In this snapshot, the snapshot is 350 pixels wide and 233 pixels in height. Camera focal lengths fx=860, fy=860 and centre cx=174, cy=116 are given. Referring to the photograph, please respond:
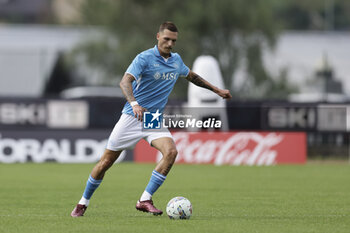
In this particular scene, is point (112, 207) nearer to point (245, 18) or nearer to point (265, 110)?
point (265, 110)

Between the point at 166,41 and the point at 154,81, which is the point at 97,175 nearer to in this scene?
the point at 154,81

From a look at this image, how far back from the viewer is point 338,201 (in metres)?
13.4

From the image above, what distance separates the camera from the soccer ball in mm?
10703

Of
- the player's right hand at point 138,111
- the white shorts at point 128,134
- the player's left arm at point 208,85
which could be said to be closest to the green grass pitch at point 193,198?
the white shorts at point 128,134

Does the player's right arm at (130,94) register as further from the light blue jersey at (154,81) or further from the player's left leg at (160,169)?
the player's left leg at (160,169)

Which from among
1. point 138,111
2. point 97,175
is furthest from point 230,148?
point 138,111

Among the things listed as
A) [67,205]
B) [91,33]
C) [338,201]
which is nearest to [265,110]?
[338,201]

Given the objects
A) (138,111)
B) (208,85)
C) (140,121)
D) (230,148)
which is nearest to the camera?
(138,111)

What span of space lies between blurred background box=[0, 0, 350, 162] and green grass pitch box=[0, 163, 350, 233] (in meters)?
1.63

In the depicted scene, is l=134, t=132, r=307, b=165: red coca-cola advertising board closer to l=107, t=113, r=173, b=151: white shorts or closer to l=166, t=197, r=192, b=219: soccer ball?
l=107, t=113, r=173, b=151: white shorts

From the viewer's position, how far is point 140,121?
10914 millimetres

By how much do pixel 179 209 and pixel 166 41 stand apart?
6.98ft

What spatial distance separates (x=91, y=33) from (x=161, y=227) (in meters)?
34.8

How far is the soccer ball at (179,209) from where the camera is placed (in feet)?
35.1
